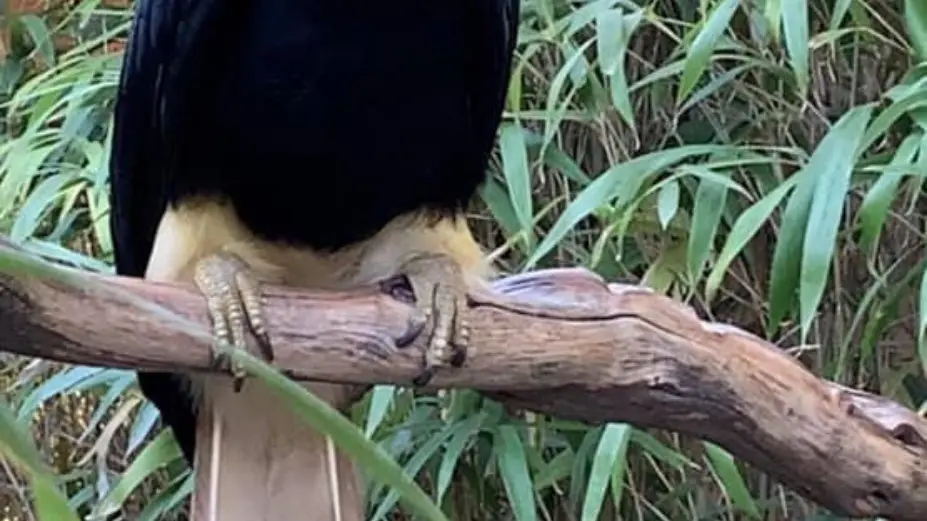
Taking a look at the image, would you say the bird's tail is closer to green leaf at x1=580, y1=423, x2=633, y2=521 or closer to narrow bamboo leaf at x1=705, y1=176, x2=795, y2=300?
green leaf at x1=580, y1=423, x2=633, y2=521

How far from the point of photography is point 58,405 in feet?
5.30

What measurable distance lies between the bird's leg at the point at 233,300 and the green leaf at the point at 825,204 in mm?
399

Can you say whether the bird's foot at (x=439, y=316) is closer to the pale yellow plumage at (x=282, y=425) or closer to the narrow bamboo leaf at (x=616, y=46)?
the pale yellow plumage at (x=282, y=425)

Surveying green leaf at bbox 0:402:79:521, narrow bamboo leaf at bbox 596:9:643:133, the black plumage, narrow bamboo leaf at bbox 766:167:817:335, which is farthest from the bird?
green leaf at bbox 0:402:79:521

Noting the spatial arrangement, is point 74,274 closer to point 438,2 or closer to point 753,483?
point 438,2

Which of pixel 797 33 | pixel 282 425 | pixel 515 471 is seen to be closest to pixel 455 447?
pixel 515 471

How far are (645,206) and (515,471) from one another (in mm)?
246

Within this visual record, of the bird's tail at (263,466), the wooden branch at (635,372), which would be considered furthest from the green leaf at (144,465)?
the wooden branch at (635,372)

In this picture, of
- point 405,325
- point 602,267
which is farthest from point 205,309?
point 602,267

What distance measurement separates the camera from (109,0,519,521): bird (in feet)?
3.35

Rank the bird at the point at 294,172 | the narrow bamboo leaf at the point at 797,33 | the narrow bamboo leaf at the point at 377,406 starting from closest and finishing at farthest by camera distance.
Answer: the bird at the point at 294,172, the narrow bamboo leaf at the point at 797,33, the narrow bamboo leaf at the point at 377,406

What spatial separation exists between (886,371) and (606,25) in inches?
18.1

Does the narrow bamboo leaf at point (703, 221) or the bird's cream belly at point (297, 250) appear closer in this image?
the bird's cream belly at point (297, 250)

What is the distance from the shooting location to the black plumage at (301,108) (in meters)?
1.02
